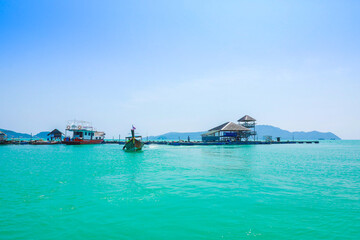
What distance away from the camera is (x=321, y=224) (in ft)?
23.6

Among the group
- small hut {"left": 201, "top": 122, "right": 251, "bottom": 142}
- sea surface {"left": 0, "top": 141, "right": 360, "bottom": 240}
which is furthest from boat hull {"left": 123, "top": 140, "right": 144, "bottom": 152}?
small hut {"left": 201, "top": 122, "right": 251, "bottom": 142}

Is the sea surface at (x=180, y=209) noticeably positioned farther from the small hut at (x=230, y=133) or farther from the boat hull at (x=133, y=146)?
the small hut at (x=230, y=133)

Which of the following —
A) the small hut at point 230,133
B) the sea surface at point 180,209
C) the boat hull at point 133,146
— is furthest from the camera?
the small hut at point 230,133

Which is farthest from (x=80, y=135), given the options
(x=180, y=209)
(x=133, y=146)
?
(x=180, y=209)

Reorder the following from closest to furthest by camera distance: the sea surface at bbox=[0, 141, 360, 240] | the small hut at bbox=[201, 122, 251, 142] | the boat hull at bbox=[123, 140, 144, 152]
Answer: the sea surface at bbox=[0, 141, 360, 240] → the boat hull at bbox=[123, 140, 144, 152] → the small hut at bbox=[201, 122, 251, 142]

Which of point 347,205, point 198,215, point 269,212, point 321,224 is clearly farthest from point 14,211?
point 347,205

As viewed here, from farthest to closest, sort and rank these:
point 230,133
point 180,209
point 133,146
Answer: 1. point 230,133
2. point 133,146
3. point 180,209

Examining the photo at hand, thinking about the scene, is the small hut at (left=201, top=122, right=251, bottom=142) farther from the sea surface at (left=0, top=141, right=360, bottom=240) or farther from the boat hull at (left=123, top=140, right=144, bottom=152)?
the sea surface at (left=0, top=141, right=360, bottom=240)

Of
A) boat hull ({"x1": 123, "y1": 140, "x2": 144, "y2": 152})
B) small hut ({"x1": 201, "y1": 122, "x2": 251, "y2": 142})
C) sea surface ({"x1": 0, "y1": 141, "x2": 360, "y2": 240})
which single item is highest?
small hut ({"x1": 201, "y1": 122, "x2": 251, "y2": 142})

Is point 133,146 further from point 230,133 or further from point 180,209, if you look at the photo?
point 230,133

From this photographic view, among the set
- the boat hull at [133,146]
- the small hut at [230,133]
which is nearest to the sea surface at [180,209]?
the boat hull at [133,146]

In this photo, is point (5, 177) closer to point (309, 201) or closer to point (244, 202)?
point (244, 202)

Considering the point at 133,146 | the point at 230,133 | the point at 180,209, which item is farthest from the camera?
the point at 230,133

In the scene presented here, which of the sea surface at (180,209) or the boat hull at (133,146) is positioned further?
the boat hull at (133,146)
